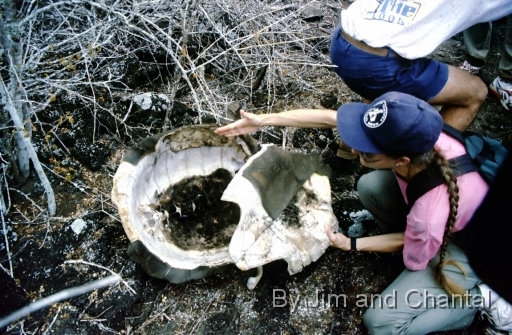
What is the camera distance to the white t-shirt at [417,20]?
6.90 feet

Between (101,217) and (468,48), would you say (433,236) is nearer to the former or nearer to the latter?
(101,217)

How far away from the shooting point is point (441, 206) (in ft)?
6.01

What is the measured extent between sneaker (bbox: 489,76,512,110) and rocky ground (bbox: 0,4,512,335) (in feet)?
6.35

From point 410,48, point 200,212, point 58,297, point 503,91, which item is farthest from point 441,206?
point 503,91

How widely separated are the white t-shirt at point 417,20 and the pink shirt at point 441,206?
598 mm

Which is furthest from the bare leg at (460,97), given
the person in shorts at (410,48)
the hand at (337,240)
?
the hand at (337,240)

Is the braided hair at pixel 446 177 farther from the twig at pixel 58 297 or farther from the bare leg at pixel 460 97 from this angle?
the twig at pixel 58 297

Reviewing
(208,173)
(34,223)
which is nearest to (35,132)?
(34,223)

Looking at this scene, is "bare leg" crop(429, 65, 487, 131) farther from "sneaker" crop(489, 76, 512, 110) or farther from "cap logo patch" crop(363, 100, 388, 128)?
"sneaker" crop(489, 76, 512, 110)

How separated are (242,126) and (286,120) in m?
0.27

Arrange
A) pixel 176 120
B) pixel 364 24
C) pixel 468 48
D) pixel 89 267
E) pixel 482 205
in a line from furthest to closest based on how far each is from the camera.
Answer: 1. pixel 468 48
2. pixel 176 120
3. pixel 89 267
4. pixel 364 24
5. pixel 482 205

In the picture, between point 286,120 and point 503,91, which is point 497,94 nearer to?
point 503,91

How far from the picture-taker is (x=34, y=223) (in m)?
2.60

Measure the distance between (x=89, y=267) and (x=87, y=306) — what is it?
25 cm
